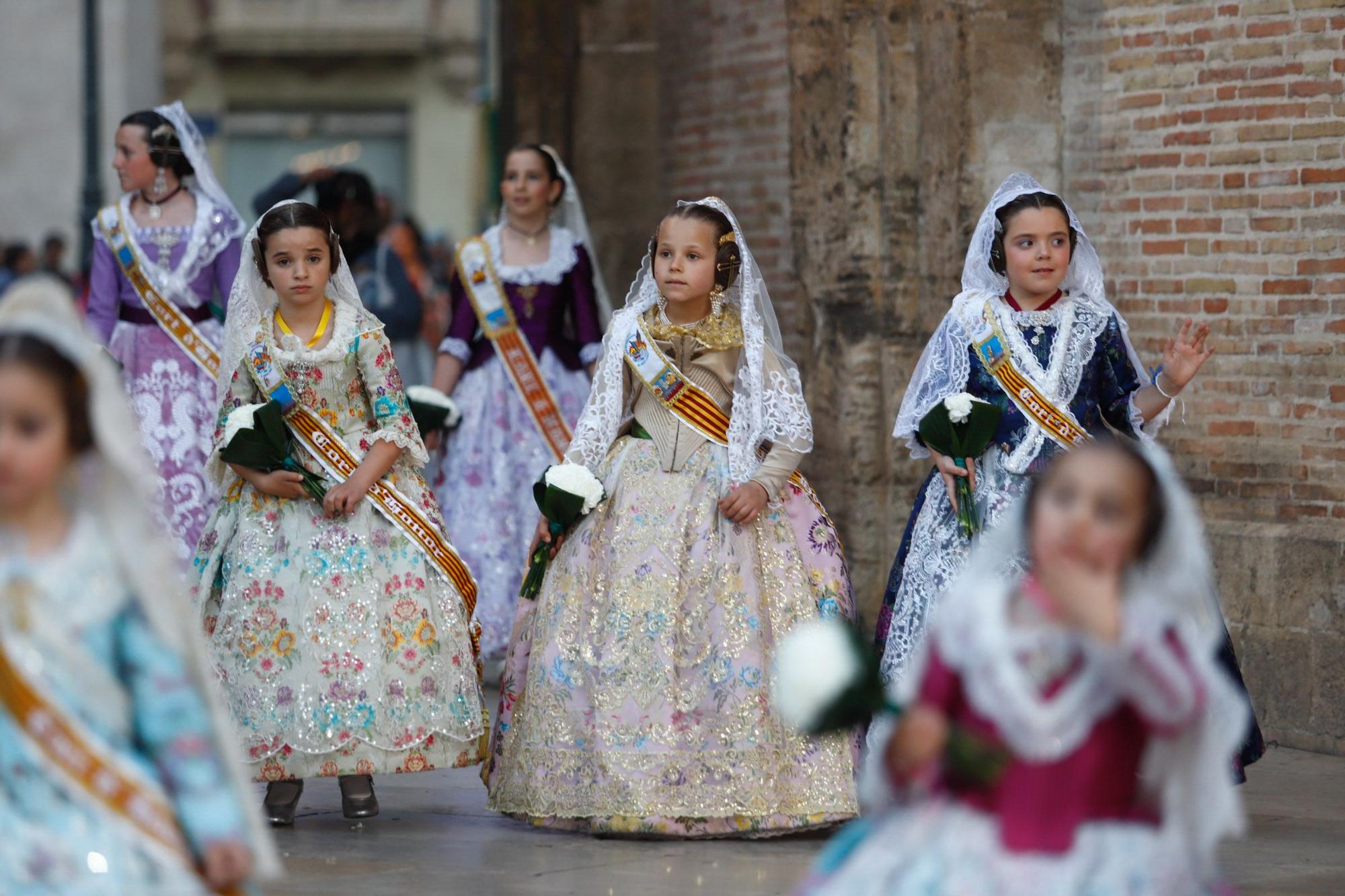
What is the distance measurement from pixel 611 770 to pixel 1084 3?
4366 mm

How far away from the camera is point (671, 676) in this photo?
20.4 ft

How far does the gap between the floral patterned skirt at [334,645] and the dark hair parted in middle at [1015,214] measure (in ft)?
6.37

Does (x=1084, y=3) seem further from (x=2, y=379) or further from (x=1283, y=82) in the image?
→ (x=2, y=379)

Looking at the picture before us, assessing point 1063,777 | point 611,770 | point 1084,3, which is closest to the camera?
point 1063,777

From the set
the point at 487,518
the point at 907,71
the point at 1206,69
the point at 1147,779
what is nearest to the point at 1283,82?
the point at 1206,69

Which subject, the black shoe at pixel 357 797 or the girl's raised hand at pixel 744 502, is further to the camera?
the black shoe at pixel 357 797

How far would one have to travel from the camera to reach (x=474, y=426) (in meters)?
9.35

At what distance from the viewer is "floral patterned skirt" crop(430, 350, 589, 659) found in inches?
363

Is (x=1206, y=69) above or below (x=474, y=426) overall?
above

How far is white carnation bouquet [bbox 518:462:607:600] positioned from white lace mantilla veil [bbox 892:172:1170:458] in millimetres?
948

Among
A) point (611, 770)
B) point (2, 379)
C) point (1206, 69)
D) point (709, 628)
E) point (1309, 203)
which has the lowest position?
point (611, 770)

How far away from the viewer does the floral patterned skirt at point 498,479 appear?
9.23m

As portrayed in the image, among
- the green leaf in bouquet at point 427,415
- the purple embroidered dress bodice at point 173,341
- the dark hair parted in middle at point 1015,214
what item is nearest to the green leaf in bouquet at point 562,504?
the dark hair parted in middle at point 1015,214

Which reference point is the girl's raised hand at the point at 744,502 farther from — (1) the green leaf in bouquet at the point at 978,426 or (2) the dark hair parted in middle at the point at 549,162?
(2) the dark hair parted in middle at the point at 549,162
